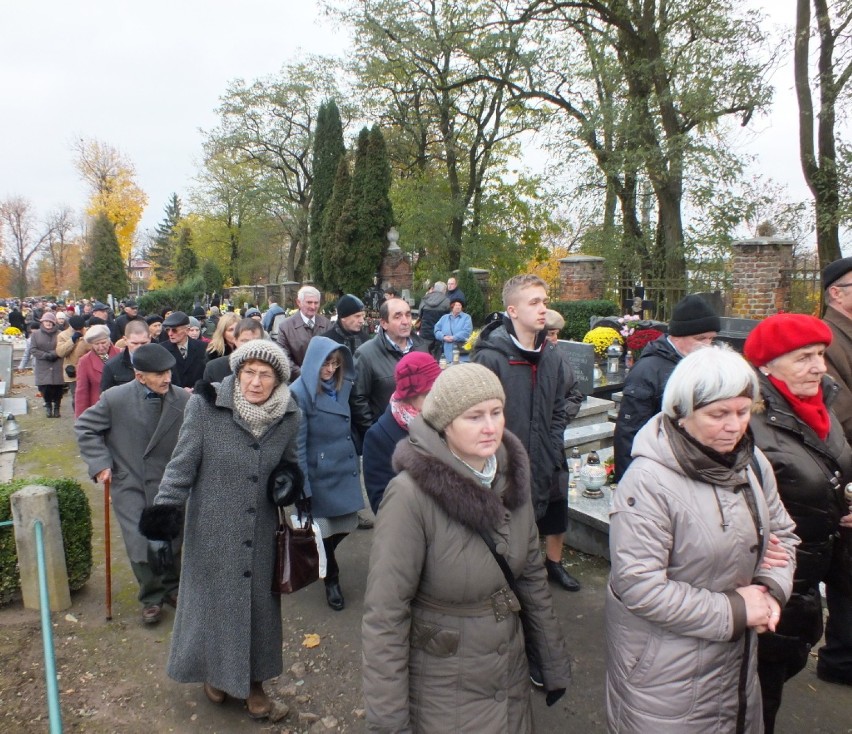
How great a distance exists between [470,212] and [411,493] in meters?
23.7

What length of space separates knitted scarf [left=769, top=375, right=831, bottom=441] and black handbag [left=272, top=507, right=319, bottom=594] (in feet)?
7.38

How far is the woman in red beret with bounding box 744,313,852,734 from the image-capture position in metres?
2.47

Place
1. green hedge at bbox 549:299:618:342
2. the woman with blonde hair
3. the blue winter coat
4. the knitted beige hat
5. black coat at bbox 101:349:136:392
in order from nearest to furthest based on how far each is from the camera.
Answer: the knitted beige hat, the blue winter coat, black coat at bbox 101:349:136:392, the woman with blonde hair, green hedge at bbox 549:299:618:342

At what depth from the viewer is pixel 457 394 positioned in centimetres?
206

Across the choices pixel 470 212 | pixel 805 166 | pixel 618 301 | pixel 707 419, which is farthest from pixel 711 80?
pixel 707 419

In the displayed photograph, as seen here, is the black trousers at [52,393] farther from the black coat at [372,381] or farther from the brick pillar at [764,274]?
the brick pillar at [764,274]

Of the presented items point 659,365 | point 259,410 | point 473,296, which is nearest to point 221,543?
point 259,410

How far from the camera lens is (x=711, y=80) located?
1343 centimetres

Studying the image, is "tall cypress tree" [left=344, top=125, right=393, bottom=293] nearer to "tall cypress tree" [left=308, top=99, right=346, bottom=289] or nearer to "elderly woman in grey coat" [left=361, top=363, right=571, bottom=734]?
"tall cypress tree" [left=308, top=99, right=346, bottom=289]

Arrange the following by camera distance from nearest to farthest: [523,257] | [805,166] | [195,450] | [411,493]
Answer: [411,493] → [195,450] → [805,166] → [523,257]

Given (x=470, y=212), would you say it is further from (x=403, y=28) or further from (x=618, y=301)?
(x=618, y=301)

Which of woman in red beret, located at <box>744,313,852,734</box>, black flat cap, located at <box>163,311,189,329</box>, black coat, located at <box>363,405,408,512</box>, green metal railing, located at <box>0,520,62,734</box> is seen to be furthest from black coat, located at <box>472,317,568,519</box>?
black flat cap, located at <box>163,311,189,329</box>

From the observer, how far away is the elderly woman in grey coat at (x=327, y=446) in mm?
4105

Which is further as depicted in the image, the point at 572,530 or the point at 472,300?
the point at 472,300
